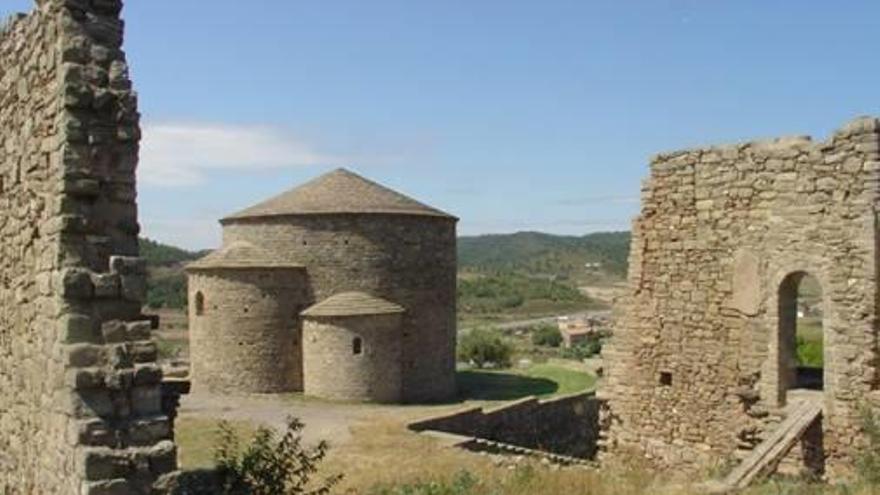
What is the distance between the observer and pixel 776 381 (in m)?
9.59

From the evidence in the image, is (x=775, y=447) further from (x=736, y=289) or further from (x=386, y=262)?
(x=386, y=262)

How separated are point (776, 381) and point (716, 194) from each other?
2214 millimetres

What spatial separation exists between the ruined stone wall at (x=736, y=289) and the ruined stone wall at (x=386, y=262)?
1488cm

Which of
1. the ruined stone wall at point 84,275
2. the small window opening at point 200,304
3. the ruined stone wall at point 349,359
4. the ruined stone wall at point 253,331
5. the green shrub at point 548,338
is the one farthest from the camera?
the green shrub at point 548,338

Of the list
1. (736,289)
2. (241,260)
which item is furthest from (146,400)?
(241,260)

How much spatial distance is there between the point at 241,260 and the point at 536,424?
9921mm

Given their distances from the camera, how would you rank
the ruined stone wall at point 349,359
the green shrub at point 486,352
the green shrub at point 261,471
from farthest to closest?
the green shrub at point 486,352, the ruined stone wall at point 349,359, the green shrub at point 261,471

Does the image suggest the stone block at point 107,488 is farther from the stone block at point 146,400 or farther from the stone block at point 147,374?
the stone block at point 147,374

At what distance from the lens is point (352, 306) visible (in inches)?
968

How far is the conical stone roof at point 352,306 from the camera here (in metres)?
24.4

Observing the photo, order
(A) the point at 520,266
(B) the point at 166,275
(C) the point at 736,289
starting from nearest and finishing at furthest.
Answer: (C) the point at 736,289 < (B) the point at 166,275 < (A) the point at 520,266

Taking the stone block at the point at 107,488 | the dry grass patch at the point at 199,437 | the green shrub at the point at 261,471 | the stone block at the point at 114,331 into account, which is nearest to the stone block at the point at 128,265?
the stone block at the point at 114,331

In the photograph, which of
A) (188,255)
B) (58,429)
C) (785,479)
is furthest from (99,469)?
(188,255)

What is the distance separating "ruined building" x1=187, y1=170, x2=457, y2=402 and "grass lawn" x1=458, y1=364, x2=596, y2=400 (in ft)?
5.55
